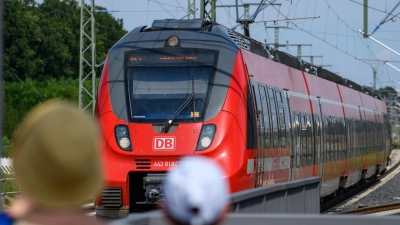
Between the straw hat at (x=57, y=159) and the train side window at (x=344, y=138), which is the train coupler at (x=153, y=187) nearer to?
the straw hat at (x=57, y=159)

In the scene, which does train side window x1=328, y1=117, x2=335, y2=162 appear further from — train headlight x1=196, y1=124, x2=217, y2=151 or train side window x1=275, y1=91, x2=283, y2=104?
train headlight x1=196, y1=124, x2=217, y2=151

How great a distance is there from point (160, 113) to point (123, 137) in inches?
25.0

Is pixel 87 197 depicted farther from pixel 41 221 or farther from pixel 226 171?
pixel 226 171

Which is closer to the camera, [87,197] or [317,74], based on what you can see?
[87,197]

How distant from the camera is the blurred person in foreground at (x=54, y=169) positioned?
2.03m

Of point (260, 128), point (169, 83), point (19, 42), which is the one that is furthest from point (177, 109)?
point (19, 42)

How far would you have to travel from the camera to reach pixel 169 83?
40.4ft

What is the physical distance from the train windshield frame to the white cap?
9.95 m

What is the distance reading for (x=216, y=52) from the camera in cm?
1251

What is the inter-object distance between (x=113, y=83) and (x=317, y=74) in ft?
34.6

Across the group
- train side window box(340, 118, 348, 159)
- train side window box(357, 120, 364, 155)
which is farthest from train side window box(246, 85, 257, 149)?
train side window box(357, 120, 364, 155)

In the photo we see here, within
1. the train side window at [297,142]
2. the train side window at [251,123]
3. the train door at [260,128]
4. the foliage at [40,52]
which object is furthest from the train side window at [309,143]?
the foliage at [40,52]

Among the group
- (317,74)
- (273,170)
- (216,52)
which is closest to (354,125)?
(317,74)

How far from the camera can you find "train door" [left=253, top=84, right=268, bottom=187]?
43.4 feet
